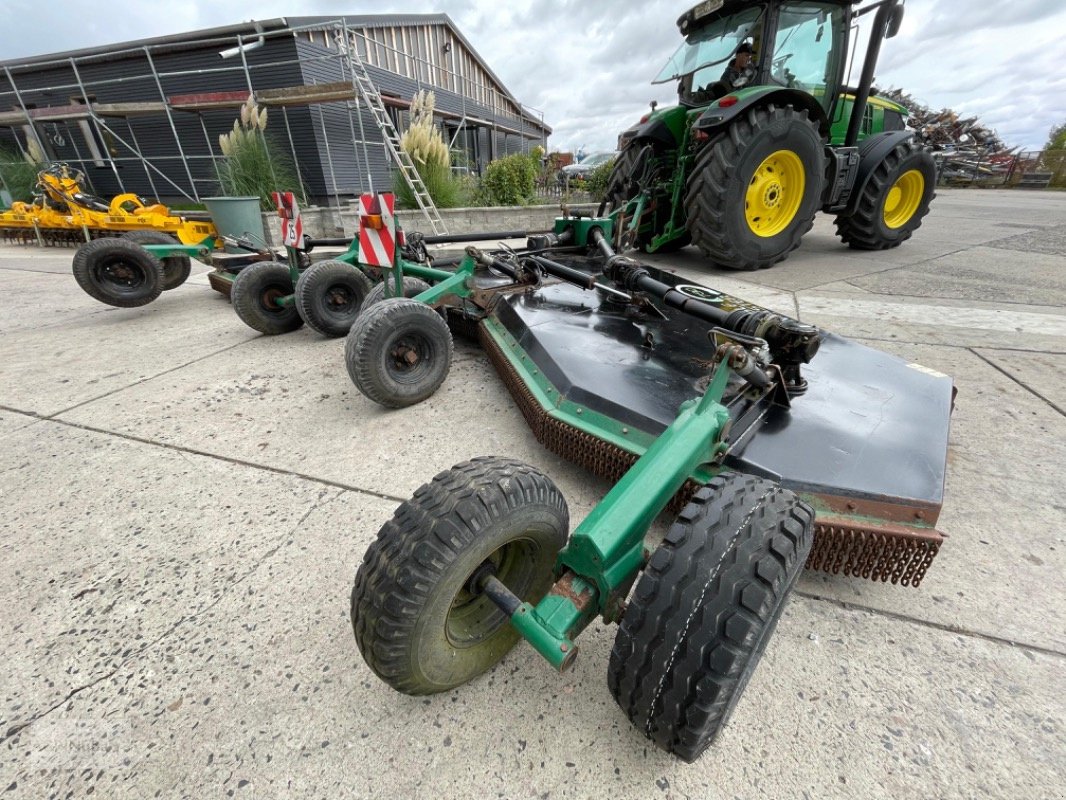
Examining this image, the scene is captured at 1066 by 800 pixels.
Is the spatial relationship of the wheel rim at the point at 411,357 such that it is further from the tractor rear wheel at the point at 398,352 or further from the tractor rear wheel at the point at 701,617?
the tractor rear wheel at the point at 701,617

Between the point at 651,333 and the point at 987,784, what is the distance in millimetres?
1890

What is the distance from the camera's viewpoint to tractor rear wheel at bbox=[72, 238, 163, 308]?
153 inches

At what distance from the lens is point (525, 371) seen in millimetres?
2287

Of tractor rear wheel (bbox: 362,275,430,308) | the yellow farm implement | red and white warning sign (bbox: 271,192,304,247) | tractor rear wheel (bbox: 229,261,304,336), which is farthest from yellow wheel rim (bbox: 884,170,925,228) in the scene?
the yellow farm implement

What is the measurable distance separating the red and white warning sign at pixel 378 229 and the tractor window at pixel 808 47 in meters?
4.29

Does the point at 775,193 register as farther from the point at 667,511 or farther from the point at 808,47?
the point at 667,511

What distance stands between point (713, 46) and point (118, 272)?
606 cm

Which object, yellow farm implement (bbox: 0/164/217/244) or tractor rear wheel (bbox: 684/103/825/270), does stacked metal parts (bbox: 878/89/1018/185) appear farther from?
yellow farm implement (bbox: 0/164/217/244)

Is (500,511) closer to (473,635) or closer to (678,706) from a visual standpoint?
(473,635)

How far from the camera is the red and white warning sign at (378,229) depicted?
281cm

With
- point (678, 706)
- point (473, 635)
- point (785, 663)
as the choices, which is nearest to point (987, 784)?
point (785, 663)

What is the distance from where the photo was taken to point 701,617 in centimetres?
88

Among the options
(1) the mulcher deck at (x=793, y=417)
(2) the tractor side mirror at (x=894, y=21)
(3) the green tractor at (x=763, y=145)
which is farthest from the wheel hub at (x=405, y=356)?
(2) the tractor side mirror at (x=894, y=21)

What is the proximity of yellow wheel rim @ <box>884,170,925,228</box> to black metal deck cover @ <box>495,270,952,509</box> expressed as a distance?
16.5ft
